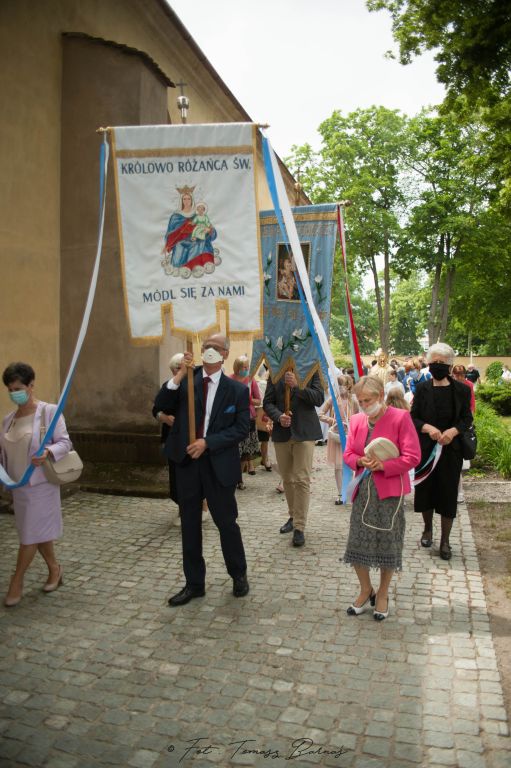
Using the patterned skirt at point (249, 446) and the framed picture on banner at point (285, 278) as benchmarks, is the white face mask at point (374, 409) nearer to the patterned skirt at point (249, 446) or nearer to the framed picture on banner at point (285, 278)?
the framed picture on banner at point (285, 278)

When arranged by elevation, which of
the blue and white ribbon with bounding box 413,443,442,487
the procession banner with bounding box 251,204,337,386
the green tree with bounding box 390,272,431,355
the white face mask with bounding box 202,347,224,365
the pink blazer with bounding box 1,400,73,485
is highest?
the green tree with bounding box 390,272,431,355

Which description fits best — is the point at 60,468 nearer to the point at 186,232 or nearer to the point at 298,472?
the point at 186,232

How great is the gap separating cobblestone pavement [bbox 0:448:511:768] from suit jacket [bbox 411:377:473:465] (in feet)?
3.56

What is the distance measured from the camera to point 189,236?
525 cm

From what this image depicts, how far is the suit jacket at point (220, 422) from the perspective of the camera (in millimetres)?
4879

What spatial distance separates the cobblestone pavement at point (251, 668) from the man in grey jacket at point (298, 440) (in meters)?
0.45

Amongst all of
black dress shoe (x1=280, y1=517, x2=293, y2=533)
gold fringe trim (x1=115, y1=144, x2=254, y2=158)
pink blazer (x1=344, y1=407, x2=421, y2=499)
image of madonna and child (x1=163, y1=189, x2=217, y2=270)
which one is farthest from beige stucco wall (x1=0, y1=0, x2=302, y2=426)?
pink blazer (x1=344, y1=407, x2=421, y2=499)

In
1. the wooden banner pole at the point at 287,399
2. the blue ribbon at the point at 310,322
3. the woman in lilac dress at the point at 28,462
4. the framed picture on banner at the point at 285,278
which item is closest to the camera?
the woman in lilac dress at the point at 28,462

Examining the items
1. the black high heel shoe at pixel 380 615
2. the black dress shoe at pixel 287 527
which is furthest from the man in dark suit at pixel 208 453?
the black dress shoe at pixel 287 527

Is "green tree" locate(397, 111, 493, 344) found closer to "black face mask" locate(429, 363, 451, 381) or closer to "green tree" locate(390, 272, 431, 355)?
"black face mask" locate(429, 363, 451, 381)

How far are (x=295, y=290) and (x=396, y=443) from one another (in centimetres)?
269

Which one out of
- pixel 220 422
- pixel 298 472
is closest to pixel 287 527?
pixel 298 472

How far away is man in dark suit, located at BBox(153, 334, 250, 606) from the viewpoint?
4895 mm

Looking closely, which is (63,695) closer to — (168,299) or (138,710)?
(138,710)
